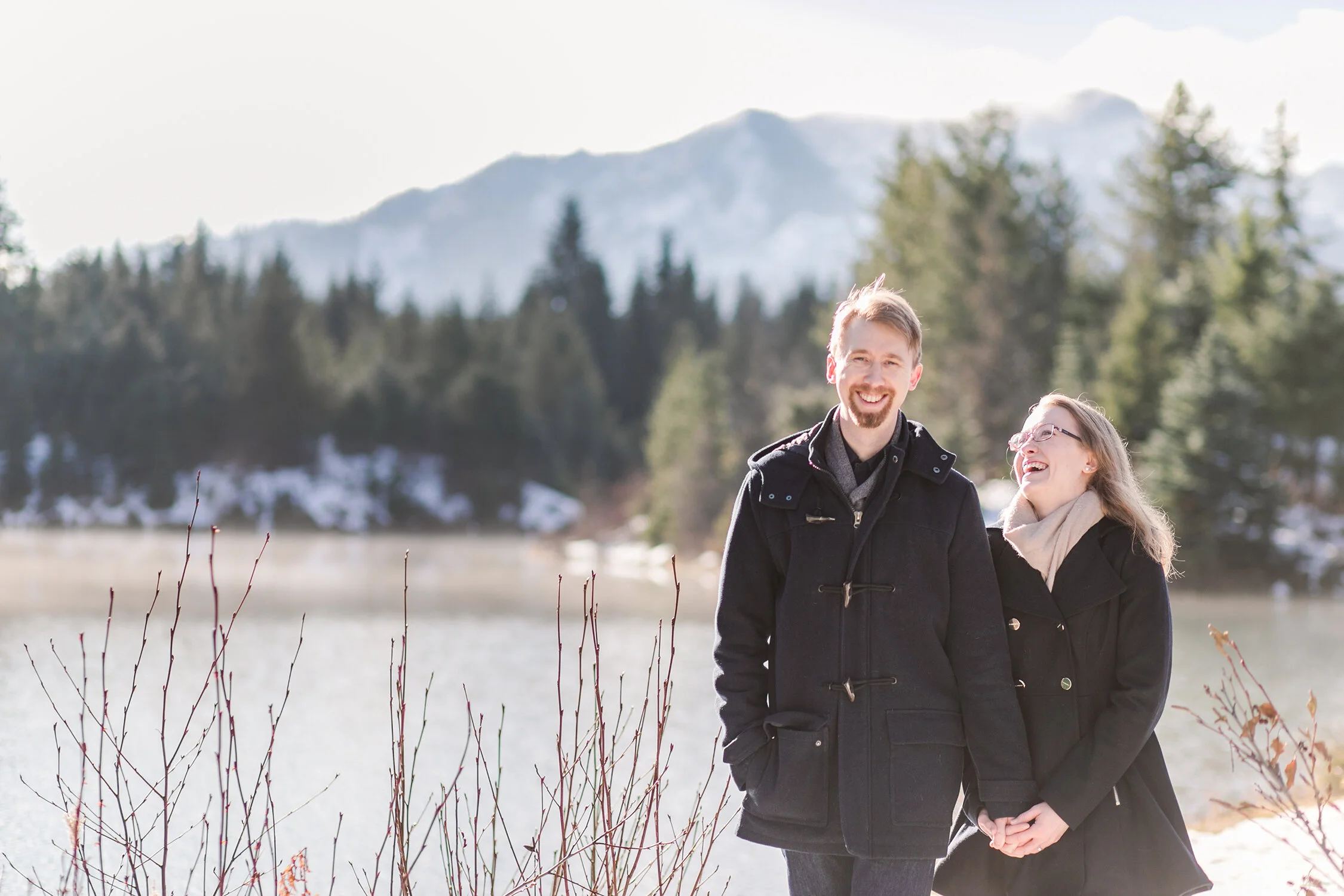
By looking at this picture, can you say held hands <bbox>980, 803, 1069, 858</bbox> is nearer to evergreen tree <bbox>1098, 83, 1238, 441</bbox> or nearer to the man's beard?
the man's beard

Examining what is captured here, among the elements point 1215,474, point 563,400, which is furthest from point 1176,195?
point 563,400

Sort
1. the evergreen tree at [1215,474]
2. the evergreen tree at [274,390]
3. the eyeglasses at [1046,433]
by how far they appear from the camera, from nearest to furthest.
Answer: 1. the eyeglasses at [1046,433]
2. the evergreen tree at [1215,474]
3. the evergreen tree at [274,390]

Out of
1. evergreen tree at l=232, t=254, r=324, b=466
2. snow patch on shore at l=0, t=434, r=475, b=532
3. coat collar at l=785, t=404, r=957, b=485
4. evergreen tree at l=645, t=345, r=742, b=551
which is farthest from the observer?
evergreen tree at l=232, t=254, r=324, b=466

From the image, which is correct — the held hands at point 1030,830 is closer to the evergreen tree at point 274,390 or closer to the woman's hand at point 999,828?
the woman's hand at point 999,828

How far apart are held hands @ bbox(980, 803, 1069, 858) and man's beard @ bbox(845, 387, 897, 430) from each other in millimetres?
755

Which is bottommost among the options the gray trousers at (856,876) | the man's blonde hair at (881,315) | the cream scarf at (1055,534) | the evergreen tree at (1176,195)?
the gray trousers at (856,876)

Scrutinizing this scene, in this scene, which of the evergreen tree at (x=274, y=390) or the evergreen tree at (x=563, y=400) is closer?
the evergreen tree at (x=274, y=390)

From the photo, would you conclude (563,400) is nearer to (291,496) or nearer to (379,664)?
(291,496)

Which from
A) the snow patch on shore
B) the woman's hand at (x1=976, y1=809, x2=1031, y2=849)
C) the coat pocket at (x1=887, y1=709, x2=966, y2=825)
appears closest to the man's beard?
the coat pocket at (x1=887, y1=709, x2=966, y2=825)

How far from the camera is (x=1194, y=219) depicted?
29391 mm

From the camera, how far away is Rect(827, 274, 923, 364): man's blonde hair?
102 inches

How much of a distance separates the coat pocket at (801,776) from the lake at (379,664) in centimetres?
150

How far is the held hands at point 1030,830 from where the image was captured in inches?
97.6

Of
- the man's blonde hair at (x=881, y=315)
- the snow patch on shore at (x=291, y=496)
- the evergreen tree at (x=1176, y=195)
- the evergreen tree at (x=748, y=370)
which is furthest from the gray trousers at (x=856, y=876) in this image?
the snow patch on shore at (x=291, y=496)
